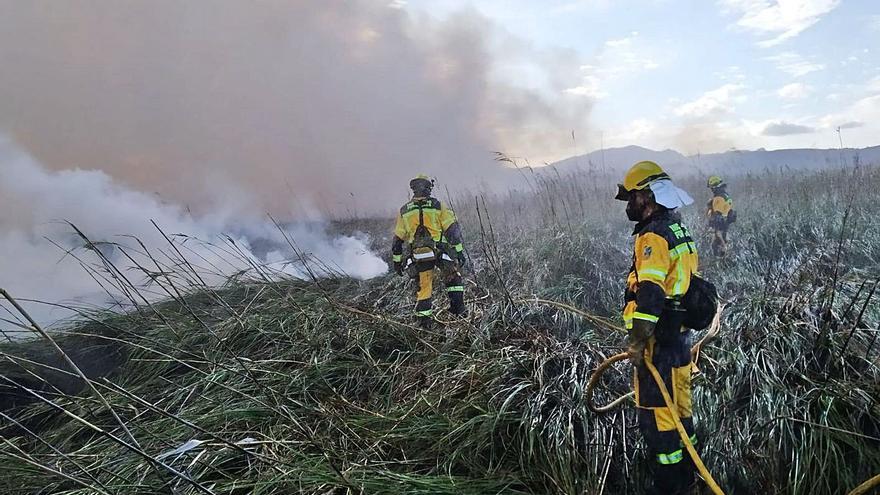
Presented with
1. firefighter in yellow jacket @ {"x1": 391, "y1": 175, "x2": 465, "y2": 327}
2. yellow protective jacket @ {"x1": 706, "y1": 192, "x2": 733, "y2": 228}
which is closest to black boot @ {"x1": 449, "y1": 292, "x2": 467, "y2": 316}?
firefighter in yellow jacket @ {"x1": 391, "y1": 175, "x2": 465, "y2": 327}

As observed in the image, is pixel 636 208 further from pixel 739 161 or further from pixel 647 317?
pixel 739 161

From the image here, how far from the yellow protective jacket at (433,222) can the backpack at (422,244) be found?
3cm

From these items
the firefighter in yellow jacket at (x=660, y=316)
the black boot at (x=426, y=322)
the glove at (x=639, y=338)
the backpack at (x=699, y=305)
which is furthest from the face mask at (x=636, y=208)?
the black boot at (x=426, y=322)

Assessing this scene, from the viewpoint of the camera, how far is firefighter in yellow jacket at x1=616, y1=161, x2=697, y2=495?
2494 millimetres

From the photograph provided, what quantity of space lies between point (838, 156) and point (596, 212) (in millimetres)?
4416

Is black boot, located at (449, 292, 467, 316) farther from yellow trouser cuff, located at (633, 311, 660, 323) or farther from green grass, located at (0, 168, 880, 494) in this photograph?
A: yellow trouser cuff, located at (633, 311, 660, 323)

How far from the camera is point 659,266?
98.2 inches

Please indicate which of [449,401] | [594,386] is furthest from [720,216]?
[449,401]

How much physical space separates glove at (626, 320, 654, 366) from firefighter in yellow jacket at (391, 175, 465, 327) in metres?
2.89

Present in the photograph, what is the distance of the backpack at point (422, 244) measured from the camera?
18.1 ft

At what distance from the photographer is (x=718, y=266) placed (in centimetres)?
627

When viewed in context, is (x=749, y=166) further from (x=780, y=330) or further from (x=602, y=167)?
(x=780, y=330)

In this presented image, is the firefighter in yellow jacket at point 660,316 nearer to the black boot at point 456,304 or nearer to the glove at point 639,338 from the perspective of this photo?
the glove at point 639,338

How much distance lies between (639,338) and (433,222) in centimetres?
343
